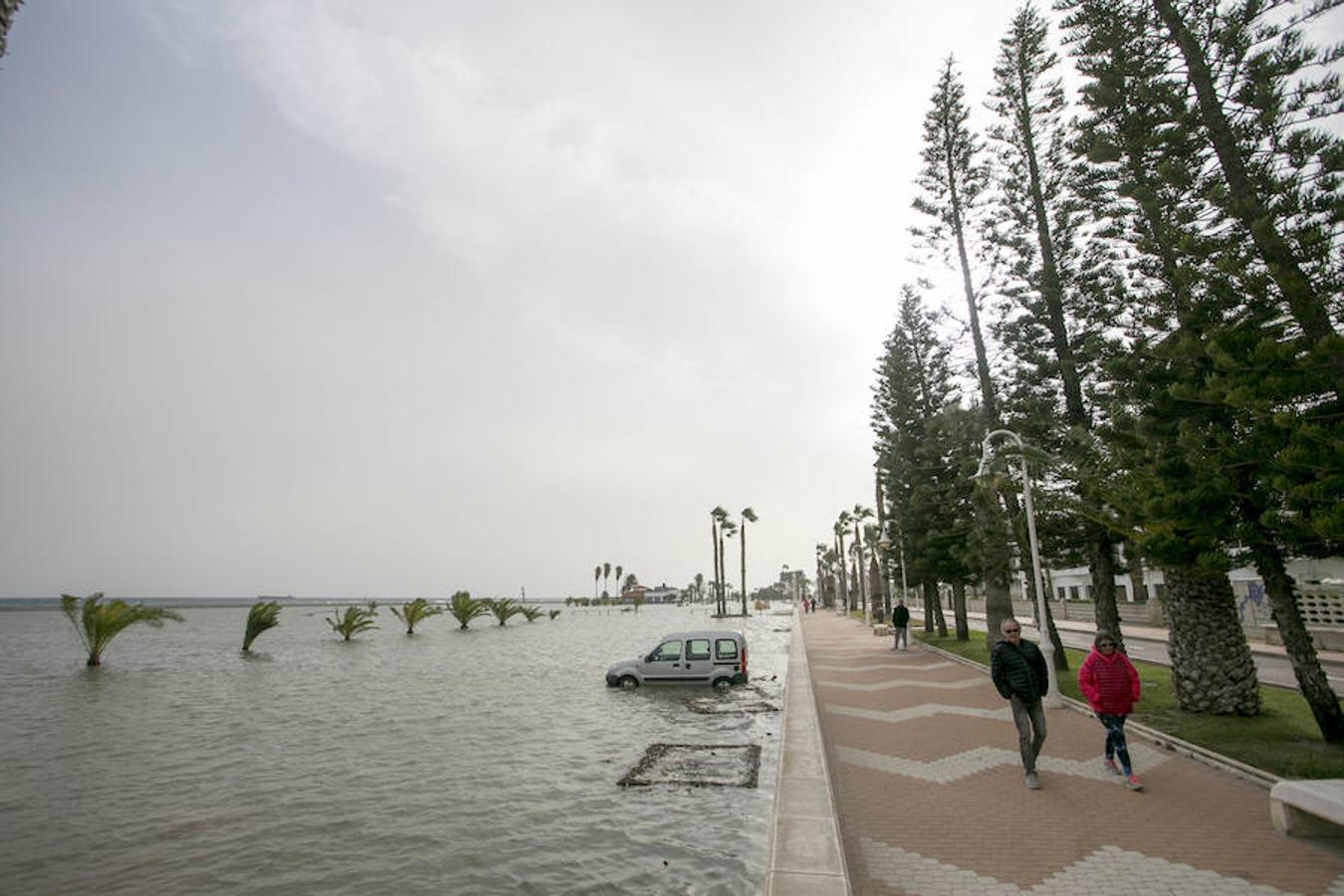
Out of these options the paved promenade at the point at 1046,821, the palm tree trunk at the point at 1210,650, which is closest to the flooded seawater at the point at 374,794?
the paved promenade at the point at 1046,821

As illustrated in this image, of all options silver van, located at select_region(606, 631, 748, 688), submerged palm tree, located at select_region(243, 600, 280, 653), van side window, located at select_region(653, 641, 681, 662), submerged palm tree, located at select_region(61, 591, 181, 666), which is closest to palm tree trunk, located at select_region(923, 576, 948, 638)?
silver van, located at select_region(606, 631, 748, 688)

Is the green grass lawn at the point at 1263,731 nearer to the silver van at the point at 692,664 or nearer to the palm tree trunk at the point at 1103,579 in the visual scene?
the palm tree trunk at the point at 1103,579

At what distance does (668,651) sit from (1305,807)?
14.5m

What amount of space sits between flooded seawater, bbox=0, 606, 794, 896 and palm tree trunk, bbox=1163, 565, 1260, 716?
7.09m

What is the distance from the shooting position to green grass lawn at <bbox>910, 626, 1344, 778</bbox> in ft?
25.7

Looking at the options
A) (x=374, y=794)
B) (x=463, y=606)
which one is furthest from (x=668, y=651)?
(x=463, y=606)

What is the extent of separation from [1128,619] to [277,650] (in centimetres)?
4828

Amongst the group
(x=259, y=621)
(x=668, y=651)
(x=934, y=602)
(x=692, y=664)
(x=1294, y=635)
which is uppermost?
(x=934, y=602)

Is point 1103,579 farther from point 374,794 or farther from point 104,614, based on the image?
point 104,614

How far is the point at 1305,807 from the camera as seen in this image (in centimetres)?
575

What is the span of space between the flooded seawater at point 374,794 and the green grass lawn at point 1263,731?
600 centimetres

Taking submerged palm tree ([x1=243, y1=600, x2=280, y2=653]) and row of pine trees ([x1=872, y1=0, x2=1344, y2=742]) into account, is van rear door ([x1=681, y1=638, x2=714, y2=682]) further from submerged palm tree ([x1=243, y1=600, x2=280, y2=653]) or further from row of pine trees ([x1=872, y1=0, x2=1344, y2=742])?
submerged palm tree ([x1=243, y1=600, x2=280, y2=653])

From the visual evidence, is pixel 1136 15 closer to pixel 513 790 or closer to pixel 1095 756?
pixel 1095 756

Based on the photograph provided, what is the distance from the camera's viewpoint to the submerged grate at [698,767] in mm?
9586
